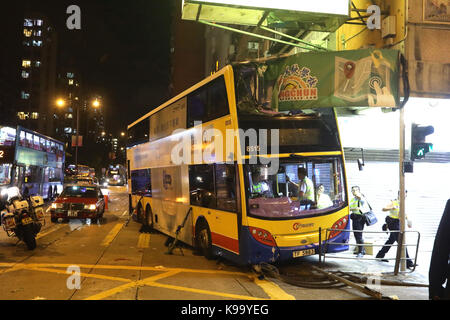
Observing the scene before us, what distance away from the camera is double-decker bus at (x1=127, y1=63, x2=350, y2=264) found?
8258 mm

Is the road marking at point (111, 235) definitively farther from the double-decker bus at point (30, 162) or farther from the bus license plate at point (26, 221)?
the double-decker bus at point (30, 162)

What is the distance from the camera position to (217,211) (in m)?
9.27

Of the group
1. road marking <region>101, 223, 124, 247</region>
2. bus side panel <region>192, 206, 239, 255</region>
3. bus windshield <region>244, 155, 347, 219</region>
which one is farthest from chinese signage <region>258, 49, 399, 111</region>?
road marking <region>101, 223, 124, 247</region>

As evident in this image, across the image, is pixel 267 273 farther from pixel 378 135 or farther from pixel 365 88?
pixel 378 135

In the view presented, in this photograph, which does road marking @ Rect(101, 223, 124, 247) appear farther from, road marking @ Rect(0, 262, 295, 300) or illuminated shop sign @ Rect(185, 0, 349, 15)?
illuminated shop sign @ Rect(185, 0, 349, 15)

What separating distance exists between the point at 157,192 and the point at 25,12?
10968cm

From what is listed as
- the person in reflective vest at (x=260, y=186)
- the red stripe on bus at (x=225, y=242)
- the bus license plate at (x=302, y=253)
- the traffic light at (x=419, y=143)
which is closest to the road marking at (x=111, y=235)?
the red stripe on bus at (x=225, y=242)

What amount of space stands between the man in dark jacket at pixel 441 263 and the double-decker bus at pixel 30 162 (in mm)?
15774

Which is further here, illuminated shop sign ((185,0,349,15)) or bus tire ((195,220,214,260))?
illuminated shop sign ((185,0,349,15))

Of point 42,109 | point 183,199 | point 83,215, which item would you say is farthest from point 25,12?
point 183,199

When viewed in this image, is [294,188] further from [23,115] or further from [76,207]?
[23,115]

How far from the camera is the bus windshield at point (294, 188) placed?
326 inches

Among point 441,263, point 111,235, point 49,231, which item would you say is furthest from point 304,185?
point 49,231

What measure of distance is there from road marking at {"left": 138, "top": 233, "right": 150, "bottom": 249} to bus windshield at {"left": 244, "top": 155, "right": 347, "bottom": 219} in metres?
5.04
